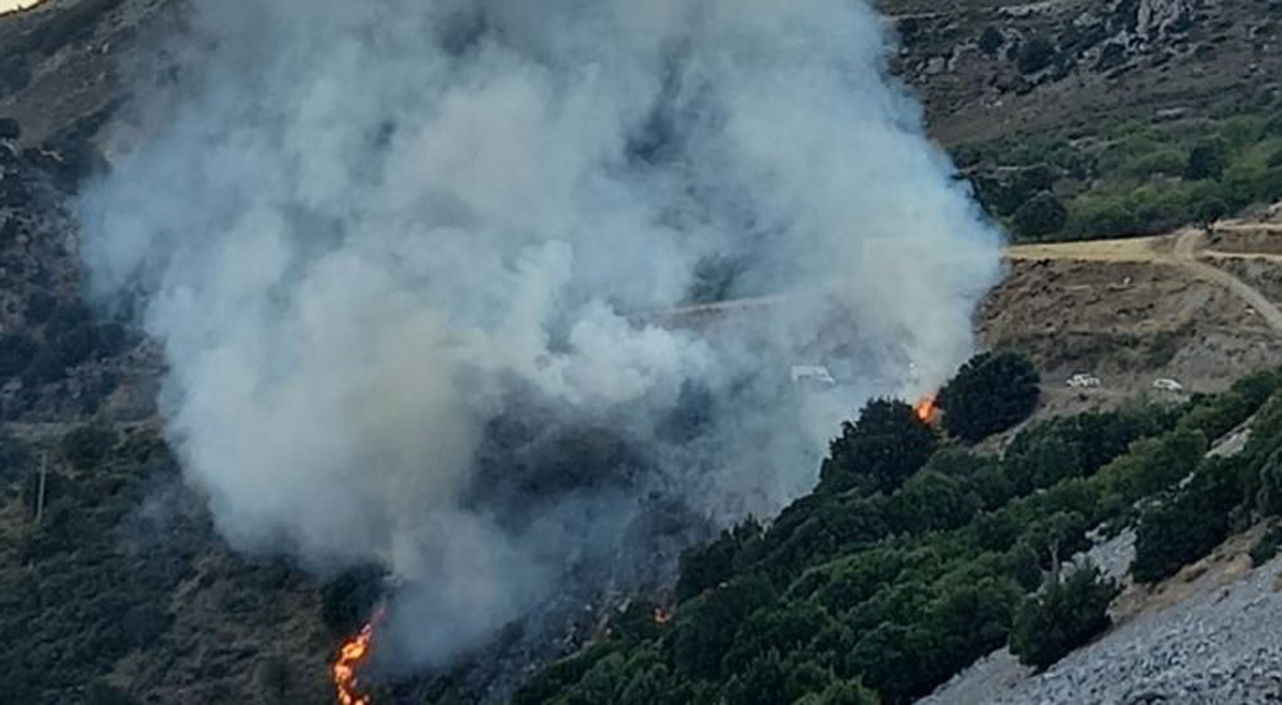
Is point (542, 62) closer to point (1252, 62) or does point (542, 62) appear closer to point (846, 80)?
point (846, 80)

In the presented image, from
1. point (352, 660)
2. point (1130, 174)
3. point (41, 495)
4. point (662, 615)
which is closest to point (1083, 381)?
point (662, 615)

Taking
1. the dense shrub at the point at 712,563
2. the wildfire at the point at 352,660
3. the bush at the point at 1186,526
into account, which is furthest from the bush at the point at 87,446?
the bush at the point at 1186,526

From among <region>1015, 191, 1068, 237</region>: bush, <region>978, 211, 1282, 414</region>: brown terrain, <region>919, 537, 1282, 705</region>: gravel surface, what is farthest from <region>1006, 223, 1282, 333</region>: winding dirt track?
<region>919, 537, 1282, 705</region>: gravel surface

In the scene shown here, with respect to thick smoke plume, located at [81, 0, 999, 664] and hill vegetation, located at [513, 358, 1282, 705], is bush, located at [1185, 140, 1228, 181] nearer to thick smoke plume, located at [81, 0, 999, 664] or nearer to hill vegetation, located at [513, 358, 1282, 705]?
thick smoke plume, located at [81, 0, 999, 664]

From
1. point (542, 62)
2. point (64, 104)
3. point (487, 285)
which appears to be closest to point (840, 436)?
point (487, 285)

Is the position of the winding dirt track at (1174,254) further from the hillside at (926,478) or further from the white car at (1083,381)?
the white car at (1083,381)

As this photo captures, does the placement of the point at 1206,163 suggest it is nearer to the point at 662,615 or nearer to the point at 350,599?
the point at 662,615
